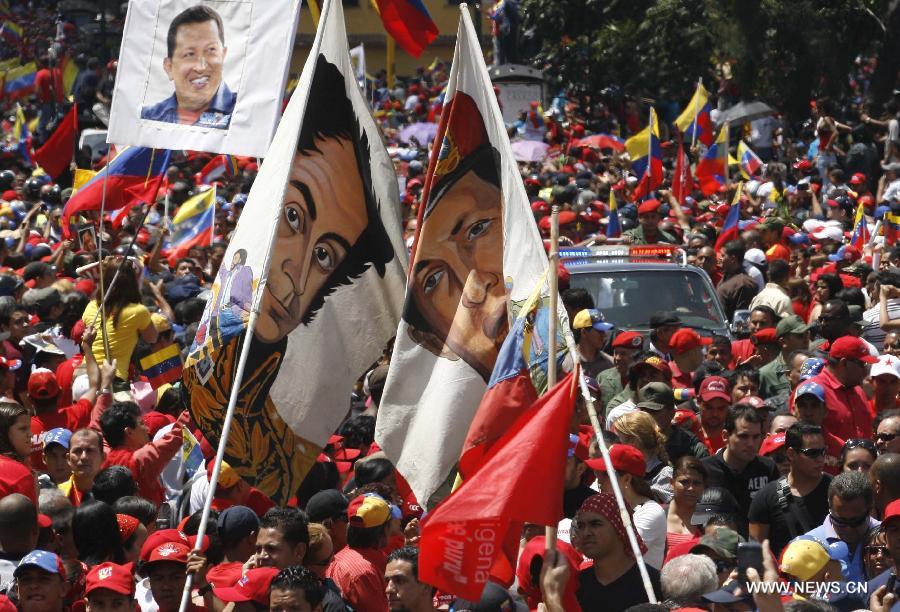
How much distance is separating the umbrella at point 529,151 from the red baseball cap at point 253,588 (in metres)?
18.1

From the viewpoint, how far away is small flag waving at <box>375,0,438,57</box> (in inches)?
313

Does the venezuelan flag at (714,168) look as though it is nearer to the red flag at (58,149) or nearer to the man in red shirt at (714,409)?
the red flag at (58,149)

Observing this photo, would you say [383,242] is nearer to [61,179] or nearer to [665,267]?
[665,267]

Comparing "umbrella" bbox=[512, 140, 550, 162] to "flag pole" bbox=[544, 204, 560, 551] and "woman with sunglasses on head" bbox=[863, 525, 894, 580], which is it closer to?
"woman with sunglasses on head" bbox=[863, 525, 894, 580]

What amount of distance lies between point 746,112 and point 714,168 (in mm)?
9451

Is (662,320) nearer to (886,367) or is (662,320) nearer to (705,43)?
(886,367)

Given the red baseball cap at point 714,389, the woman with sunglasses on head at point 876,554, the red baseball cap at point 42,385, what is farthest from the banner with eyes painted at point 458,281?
the red baseball cap at point 42,385

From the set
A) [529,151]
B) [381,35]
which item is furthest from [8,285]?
[381,35]

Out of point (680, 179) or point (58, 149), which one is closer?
point (58, 149)

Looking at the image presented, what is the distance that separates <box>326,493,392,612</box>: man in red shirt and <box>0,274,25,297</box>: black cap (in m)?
6.33

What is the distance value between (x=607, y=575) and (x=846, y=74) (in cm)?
2632

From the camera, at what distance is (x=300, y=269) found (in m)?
6.95

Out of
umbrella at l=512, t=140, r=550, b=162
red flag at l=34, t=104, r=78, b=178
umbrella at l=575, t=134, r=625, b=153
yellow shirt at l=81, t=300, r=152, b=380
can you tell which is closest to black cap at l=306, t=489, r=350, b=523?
yellow shirt at l=81, t=300, r=152, b=380

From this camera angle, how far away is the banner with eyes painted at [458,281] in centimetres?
655
